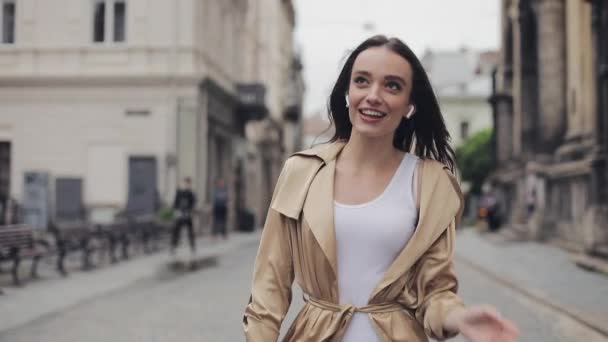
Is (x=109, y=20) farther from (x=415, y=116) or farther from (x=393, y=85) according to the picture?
(x=393, y=85)

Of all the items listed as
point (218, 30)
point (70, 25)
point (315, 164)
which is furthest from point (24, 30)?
point (315, 164)

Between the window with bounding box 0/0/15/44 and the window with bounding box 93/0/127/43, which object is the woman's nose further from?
the window with bounding box 93/0/127/43

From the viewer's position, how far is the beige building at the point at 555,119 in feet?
51.3

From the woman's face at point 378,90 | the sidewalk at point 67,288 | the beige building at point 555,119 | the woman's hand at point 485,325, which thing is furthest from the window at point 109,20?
the woman's hand at point 485,325

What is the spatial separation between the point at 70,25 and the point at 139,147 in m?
4.24

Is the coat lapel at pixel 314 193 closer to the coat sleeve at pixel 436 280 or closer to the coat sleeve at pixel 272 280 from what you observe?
the coat sleeve at pixel 272 280

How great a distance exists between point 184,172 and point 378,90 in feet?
80.8

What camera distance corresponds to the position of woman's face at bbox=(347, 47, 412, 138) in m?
2.44

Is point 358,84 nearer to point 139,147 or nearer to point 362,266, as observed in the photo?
point 362,266

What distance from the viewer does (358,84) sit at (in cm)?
249

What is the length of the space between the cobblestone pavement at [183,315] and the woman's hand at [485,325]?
5.65 m

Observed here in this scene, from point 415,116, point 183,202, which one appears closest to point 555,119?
point 183,202

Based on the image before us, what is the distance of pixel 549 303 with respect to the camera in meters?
9.87

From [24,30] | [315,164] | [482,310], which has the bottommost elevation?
[482,310]
